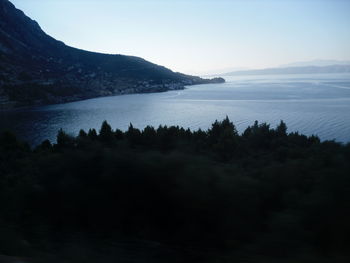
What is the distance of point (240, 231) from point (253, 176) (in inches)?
41.2

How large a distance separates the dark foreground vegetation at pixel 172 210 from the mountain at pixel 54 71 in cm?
4866

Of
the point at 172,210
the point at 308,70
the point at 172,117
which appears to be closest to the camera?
the point at 172,210

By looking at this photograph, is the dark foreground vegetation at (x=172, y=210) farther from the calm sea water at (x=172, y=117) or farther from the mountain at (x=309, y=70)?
the mountain at (x=309, y=70)

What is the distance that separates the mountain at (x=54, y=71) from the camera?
59581mm

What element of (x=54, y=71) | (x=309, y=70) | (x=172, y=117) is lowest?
(x=172, y=117)

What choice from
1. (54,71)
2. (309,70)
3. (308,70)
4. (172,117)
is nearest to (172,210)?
(172,117)

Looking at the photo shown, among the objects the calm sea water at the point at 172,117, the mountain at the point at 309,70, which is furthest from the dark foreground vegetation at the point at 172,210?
the mountain at the point at 309,70

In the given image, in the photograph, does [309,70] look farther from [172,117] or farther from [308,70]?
[172,117]

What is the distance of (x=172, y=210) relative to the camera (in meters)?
3.82

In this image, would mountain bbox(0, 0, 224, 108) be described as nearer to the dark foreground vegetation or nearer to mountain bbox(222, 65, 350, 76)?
the dark foreground vegetation

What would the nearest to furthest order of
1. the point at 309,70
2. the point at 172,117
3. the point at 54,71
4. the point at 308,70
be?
the point at 172,117 < the point at 54,71 < the point at 309,70 < the point at 308,70

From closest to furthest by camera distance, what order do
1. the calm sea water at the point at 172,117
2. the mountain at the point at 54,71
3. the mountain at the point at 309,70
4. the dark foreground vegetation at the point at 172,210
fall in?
1. the dark foreground vegetation at the point at 172,210
2. the calm sea water at the point at 172,117
3. the mountain at the point at 54,71
4. the mountain at the point at 309,70

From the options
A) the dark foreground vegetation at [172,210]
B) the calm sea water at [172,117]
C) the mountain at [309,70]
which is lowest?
the calm sea water at [172,117]

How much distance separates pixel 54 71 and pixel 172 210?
275ft
